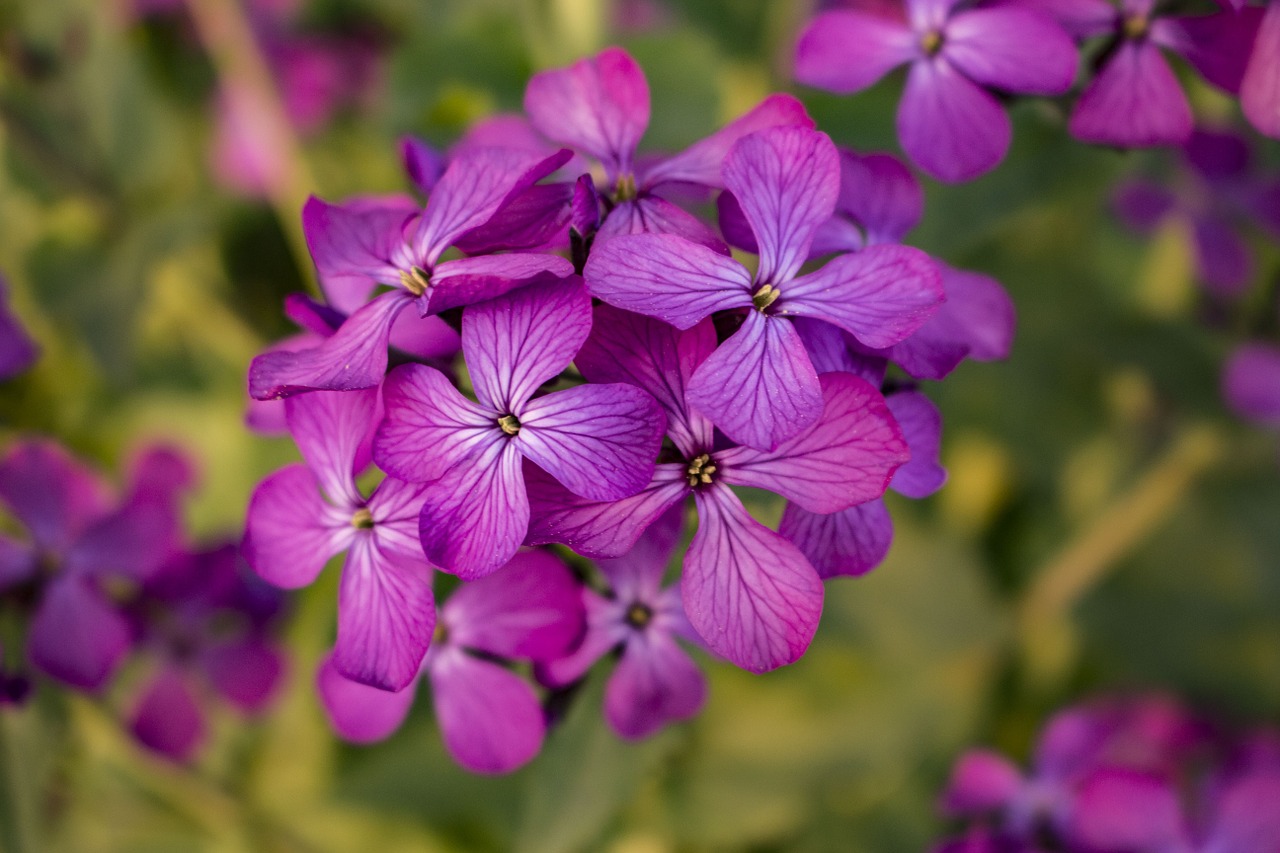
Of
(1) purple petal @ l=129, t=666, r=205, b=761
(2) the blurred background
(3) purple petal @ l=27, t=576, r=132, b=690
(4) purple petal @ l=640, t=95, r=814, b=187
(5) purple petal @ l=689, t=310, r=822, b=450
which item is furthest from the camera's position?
(2) the blurred background

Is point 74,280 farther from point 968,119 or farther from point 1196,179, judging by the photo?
point 1196,179

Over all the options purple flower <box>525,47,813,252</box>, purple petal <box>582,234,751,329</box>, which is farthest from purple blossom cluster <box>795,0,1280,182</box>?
purple petal <box>582,234,751,329</box>

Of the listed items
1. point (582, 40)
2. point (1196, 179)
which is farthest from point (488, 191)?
point (1196, 179)

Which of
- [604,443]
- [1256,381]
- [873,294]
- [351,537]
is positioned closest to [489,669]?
[351,537]

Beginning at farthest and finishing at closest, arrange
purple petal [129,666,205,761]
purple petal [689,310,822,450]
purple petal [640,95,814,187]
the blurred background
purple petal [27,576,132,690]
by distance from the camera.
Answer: the blurred background
purple petal [129,666,205,761]
purple petal [27,576,132,690]
purple petal [640,95,814,187]
purple petal [689,310,822,450]

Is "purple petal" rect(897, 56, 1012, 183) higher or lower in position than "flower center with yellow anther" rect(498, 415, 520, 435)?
higher

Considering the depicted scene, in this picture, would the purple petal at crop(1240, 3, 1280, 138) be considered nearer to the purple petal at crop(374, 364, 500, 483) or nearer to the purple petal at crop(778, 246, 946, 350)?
the purple petal at crop(778, 246, 946, 350)
